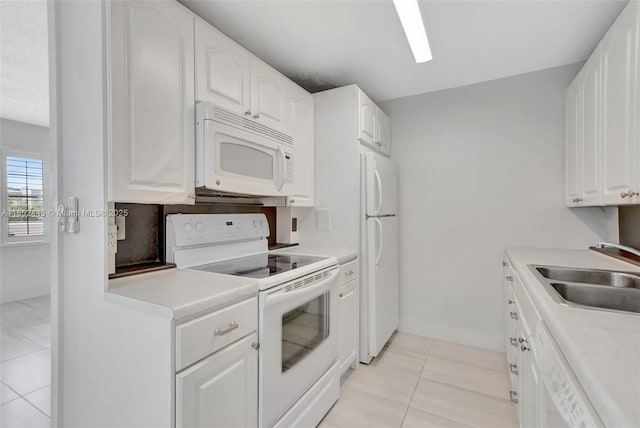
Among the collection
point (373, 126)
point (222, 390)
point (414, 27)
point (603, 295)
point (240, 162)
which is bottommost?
point (222, 390)

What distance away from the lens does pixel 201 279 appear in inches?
56.3

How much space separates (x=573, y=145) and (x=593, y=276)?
3.75 ft

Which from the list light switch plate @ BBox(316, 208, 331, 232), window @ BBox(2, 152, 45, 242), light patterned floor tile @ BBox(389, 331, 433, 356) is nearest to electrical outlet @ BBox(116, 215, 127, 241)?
light switch plate @ BBox(316, 208, 331, 232)

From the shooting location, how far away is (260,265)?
180 centimetres

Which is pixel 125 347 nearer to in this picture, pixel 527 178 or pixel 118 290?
pixel 118 290

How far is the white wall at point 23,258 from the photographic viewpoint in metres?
3.96

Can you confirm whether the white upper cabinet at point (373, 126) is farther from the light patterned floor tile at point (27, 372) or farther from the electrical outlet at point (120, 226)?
the light patterned floor tile at point (27, 372)

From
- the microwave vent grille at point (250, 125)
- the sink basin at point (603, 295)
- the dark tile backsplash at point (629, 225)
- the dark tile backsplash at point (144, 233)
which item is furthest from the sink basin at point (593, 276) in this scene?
the dark tile backsplash at point (144, 233)

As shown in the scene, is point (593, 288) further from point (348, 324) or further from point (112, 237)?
point (112, 237)

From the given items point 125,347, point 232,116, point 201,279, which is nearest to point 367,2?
point 232,116

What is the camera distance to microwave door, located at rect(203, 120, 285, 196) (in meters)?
1.59

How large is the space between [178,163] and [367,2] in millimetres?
1344

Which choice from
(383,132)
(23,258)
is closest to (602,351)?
(383,132)

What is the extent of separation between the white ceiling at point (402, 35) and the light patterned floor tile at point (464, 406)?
2.40m
